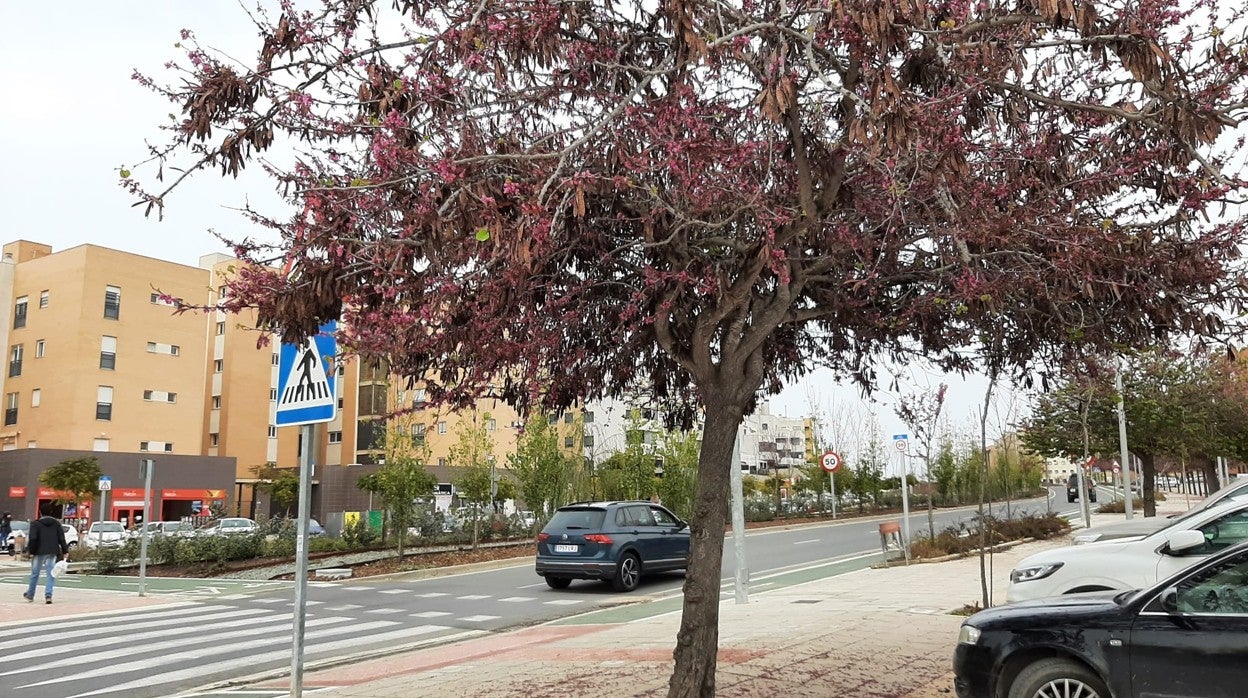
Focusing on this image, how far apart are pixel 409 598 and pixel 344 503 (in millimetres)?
47491

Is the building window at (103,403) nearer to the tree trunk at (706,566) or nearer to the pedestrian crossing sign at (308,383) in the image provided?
the pedestrian crossing sign at (308,383)

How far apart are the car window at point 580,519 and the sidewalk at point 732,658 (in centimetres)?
415

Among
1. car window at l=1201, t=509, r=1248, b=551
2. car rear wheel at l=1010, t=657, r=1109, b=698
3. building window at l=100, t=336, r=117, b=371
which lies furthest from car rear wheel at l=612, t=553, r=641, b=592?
building window at l=100, t=336, r=117, b=371

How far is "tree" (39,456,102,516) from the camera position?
38.7 m

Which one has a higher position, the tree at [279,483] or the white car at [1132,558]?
the tree at [279,483]

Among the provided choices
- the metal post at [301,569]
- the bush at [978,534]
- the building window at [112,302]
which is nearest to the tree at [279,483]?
the building window at [112,302]

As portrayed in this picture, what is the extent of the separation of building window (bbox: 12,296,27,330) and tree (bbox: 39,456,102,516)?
18.2 metres

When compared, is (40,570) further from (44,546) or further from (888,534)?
(888,534)

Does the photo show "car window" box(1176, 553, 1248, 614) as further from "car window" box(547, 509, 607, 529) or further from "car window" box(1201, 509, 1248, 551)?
"car window" box(547, 509, 607, 529)

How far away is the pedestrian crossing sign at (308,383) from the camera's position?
22.0 feet

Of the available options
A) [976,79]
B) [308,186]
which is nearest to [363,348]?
[308,186]

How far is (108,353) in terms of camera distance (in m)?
52.0

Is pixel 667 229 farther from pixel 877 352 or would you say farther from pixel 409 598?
pixel 409 598

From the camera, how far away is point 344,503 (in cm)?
6238
